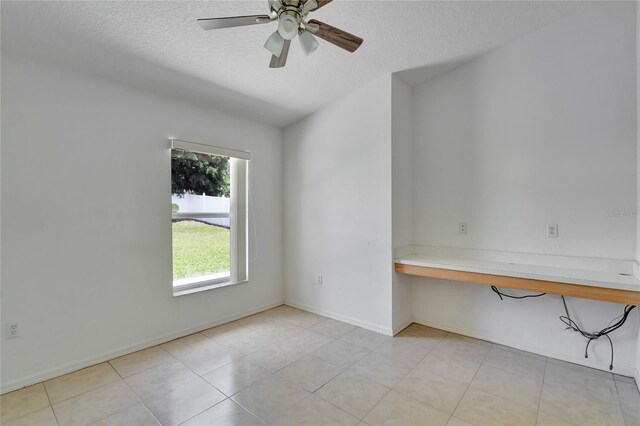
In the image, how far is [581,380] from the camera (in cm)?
225

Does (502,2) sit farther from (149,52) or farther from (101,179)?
(101,179)

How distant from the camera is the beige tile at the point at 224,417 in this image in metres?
1.82

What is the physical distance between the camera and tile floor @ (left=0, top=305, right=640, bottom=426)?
6.15 ft

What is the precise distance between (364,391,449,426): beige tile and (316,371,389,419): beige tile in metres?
0.06

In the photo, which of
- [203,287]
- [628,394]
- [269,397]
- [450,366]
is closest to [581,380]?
[628,394]

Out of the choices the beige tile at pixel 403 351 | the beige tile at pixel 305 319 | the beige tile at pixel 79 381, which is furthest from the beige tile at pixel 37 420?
the beige tile at pixel 403 351

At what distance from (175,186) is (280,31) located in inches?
84.5

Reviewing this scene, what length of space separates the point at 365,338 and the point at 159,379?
1834 mm

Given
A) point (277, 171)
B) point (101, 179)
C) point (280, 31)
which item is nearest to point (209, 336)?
point (101, 179)

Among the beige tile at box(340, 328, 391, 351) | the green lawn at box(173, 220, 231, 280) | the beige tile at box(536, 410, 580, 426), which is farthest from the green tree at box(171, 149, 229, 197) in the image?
the beige tile at box(536, 410, 580, 426)

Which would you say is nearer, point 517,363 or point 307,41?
point 307,41

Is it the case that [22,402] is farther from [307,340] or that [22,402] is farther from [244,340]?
[307,340]

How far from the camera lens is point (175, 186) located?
313 cm

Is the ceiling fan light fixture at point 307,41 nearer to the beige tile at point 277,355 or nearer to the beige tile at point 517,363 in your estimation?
the beige tile at point 277,355
